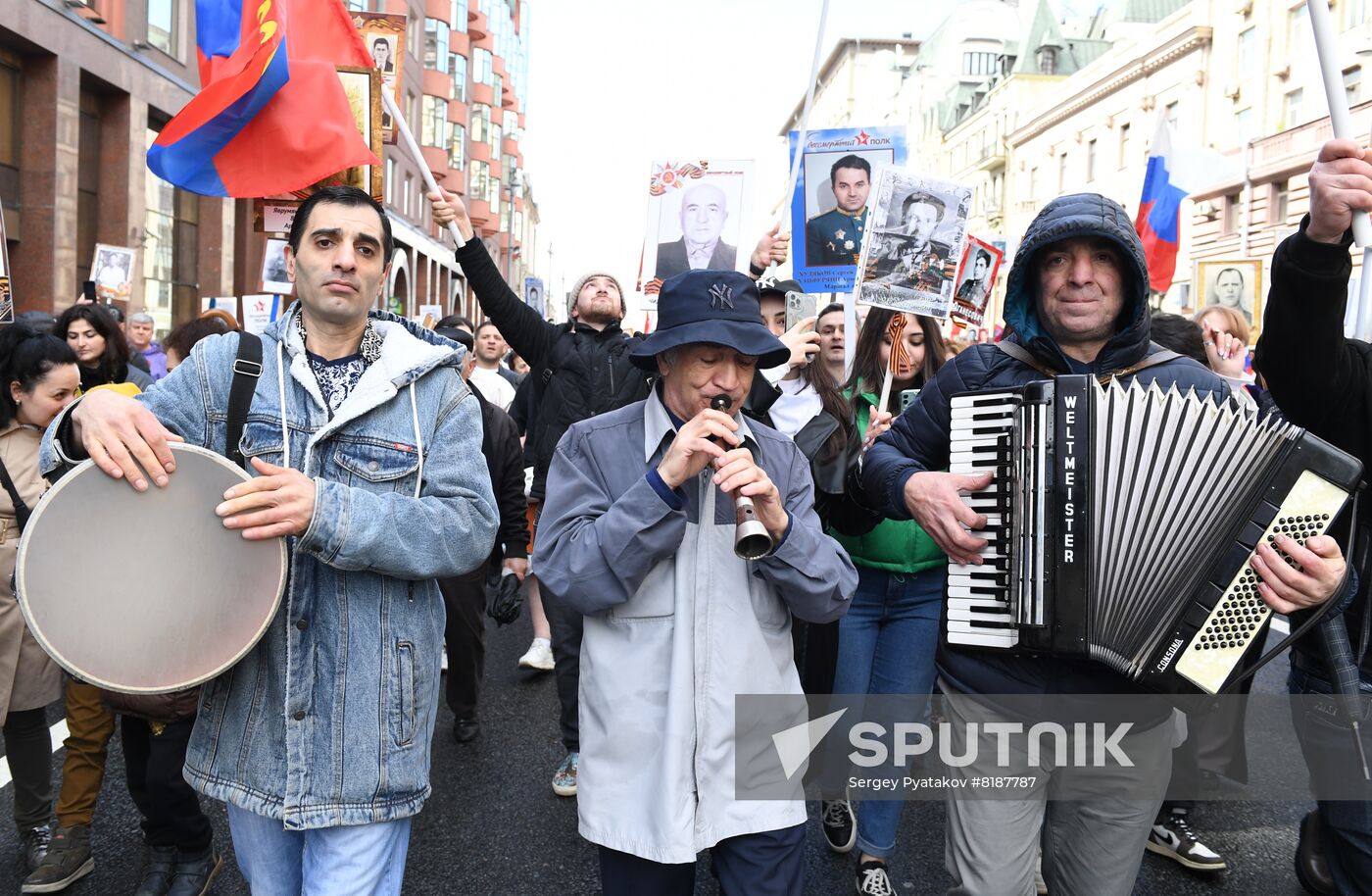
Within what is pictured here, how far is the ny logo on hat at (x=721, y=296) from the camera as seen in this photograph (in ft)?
8.26

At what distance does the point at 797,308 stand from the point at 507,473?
1.74 metres

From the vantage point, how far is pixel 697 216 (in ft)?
17.8

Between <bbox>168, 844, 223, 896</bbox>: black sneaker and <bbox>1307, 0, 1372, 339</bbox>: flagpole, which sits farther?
<bbox>168, 844, 223, 896</bbox>: black sneaker

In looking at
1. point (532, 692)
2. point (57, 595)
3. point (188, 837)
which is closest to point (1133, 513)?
point (57, 595)

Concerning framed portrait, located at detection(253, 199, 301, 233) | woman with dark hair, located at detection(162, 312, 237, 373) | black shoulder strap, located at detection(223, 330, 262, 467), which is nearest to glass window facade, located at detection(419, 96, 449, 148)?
woman with dark hair, located at detection(162, 312, 237, 373)

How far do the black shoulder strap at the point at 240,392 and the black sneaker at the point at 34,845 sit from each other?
2.21 meters

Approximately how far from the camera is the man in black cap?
235cm

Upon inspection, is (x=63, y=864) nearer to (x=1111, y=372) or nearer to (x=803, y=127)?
(x=1111, y=372)

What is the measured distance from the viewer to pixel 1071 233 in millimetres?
2586

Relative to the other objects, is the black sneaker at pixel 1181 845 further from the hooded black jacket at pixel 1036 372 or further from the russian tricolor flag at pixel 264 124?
the russian tricolor flag at pixel 264 124

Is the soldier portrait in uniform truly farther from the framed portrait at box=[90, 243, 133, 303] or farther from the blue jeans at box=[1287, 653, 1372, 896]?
the framed portrait at box=[90, 243, 133, 303]

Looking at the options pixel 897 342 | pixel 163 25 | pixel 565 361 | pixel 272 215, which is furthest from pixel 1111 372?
pixel 163 25

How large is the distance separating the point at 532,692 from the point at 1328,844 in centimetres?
424

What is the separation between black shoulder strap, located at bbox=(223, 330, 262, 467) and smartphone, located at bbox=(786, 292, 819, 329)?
2.90 m
